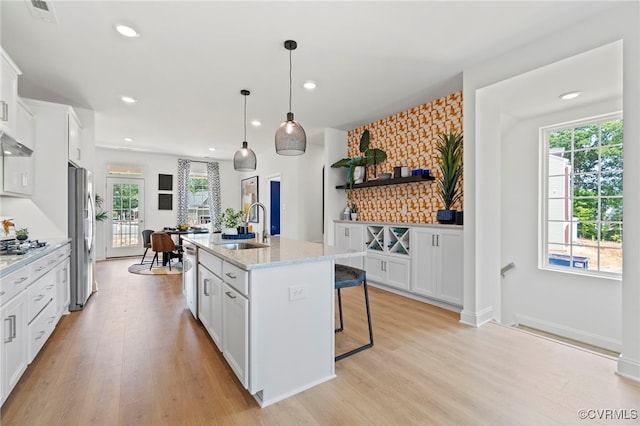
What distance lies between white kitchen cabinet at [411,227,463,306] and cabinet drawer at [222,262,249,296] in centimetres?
251

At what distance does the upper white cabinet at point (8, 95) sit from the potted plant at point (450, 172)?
4121 mm

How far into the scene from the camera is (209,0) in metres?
2.09

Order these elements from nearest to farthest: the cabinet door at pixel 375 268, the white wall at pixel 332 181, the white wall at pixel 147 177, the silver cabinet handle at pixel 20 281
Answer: the silver cabinet handle at pixel 20 281, the cabinet door at pixel 375 268, the white wall at pixel 332 181, the white wall at pixel 147 177

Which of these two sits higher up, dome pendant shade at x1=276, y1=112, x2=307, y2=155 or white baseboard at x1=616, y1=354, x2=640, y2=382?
dome pendant shade at x1=276, y1=112, x2=307, y2=155

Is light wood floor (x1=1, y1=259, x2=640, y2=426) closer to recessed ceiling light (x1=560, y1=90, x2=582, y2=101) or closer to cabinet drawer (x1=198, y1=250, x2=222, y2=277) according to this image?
cabinet drawer (x1=198, y1=250, x2=222, y2=277)

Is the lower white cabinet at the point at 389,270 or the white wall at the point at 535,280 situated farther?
the lower white cabinet at the point at 389,270

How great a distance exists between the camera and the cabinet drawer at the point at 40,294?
7.18 feet

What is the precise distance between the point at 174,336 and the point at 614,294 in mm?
4659

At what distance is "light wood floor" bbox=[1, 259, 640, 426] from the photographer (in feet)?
5.68

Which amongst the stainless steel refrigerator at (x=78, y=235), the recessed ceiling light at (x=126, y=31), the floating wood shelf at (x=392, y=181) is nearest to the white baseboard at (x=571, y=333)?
the floating wood shelf at (x=392, y=181)

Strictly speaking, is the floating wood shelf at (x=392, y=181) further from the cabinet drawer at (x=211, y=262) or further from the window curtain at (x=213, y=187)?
the window curtain at (x=213, y=187)

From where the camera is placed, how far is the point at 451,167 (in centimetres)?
354

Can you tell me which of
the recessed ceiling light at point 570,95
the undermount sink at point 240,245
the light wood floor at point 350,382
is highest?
the recessed ceiling light at point 570,95

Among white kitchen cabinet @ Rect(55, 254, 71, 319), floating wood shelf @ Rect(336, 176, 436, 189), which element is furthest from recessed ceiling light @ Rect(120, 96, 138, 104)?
floating wood shelf @ Rect(336, 176, 436, 189)
